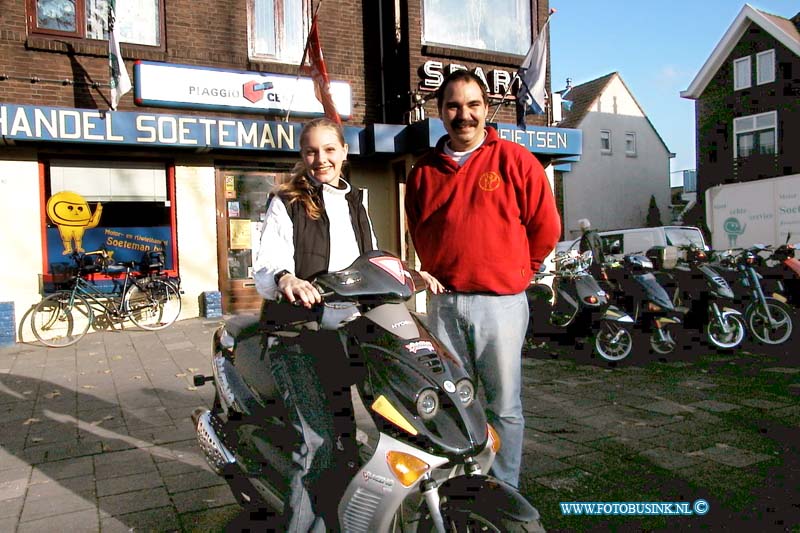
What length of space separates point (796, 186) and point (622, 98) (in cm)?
1410

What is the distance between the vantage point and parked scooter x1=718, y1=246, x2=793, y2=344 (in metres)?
7.60

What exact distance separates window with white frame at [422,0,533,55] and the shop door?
143 inches

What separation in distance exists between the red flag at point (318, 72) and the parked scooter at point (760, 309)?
5.86m

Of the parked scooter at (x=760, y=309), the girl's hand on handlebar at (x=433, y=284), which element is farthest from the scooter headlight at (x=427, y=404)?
the parked scooter at (x=760, y=309)

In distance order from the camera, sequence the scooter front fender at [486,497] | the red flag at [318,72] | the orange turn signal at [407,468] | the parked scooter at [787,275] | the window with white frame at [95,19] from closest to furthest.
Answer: the scooter front fender at [486,497] < the orange turn signal at [407,468] < the parked scooter at [787,275] < the window with white frame at [95,19] < the red flag at [318,72]

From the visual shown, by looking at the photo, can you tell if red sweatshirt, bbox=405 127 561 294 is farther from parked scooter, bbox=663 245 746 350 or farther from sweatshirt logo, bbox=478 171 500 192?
parked scooter, bbox=663 245 746 350

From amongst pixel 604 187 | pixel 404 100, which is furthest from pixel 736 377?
pixel 604 187

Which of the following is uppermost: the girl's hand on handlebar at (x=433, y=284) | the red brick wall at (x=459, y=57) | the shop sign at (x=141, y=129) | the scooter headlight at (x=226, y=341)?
the red brick wall at (x=459, y=57)

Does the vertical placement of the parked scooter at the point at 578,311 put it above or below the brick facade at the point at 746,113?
below

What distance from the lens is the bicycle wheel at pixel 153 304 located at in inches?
368

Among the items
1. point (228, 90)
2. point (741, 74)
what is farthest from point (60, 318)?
point (741, 74)

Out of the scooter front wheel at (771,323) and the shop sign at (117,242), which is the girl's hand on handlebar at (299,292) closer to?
the scooter front wheel at (771,323)

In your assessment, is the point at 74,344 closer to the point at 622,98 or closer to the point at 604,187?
the point at 604,187

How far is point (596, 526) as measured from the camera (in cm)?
309
